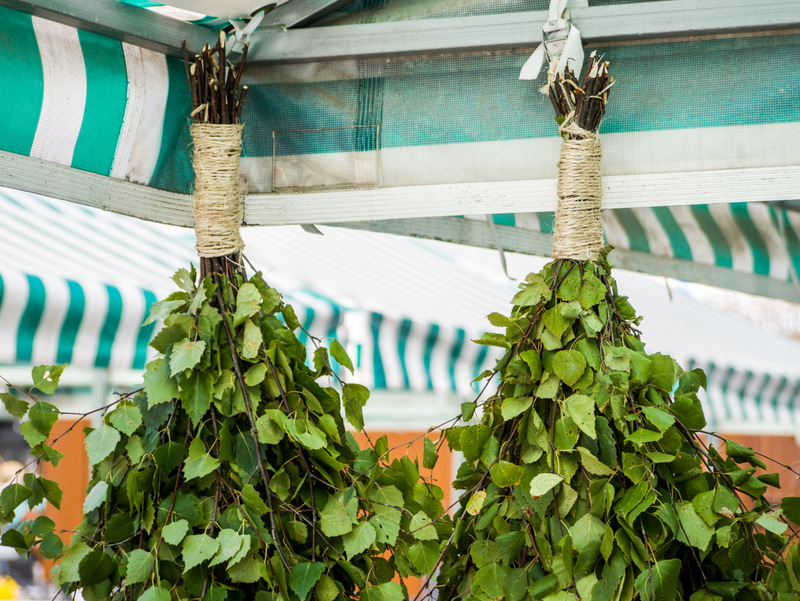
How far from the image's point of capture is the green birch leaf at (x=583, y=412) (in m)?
0.76

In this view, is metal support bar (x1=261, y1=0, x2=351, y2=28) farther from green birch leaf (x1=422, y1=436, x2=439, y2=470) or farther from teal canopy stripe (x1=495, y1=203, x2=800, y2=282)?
teal canopy stripe (x1=495, y1=203, x2=800, y2=282)

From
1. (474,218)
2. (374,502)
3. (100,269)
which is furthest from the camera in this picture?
(100,269)

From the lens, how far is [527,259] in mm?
3414

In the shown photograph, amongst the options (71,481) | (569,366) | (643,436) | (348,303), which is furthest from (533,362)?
(71,481)

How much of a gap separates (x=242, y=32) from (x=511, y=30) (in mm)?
353

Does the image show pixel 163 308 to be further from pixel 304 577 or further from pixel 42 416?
pixel 304 577

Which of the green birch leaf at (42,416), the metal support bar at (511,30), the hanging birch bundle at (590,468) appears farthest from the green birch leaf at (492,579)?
the metal support bar at (511,30)

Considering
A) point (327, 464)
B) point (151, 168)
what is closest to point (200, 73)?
point (151, 168)

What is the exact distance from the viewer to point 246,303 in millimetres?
870

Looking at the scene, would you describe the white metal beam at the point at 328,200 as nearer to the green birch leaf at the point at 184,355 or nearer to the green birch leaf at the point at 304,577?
the green birch leaf at the point at 184,355

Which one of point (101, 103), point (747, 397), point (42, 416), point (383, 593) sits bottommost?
point (747, 397)

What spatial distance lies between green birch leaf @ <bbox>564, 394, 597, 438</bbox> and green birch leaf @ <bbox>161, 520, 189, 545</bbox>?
0.45m

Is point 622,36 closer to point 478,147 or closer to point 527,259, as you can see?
point 478,147

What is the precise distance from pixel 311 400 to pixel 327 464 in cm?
8
